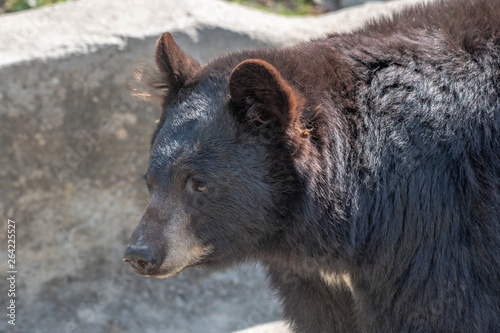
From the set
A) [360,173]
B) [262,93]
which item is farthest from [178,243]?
[360,173]

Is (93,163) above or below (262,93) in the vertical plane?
below

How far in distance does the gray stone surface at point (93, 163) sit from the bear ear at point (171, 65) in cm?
221

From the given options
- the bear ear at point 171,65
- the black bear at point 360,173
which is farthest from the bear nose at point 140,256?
the bear ear at point 171,65

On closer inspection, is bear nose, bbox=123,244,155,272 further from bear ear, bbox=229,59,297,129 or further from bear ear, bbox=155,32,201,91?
bear ear, bbox=155,32,201,91

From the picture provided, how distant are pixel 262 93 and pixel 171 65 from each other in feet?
2.47

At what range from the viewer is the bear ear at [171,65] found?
12.1ft

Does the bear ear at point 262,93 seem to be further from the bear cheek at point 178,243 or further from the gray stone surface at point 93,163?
the gray stone surface at point 93,163

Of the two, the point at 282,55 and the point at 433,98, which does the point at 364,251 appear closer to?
the point at 433,98

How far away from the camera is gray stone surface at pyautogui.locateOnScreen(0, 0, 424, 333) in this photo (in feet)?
18.8

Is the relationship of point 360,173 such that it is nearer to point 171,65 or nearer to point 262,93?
point 262,93

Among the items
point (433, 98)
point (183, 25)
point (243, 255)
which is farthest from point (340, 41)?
point (183, 25)

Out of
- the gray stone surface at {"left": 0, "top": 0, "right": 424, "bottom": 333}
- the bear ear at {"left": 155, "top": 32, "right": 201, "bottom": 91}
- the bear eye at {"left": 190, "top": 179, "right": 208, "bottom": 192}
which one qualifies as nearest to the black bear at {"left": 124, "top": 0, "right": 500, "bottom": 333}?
the bear eye at {"left": 190, "top": 179, "right": 208, "bottom": 192}

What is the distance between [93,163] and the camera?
6.04 meters

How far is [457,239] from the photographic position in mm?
3170
